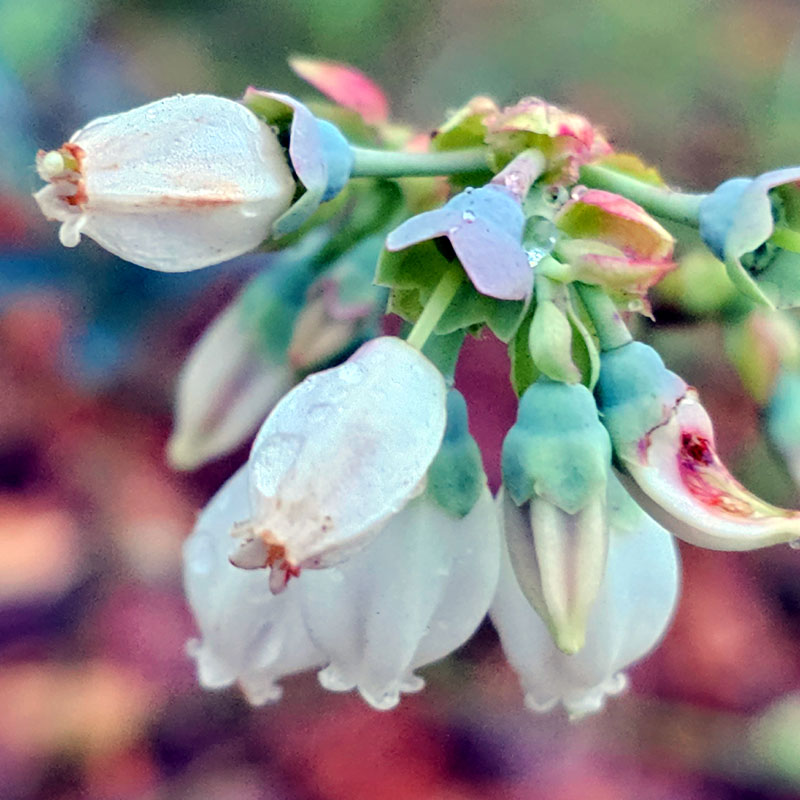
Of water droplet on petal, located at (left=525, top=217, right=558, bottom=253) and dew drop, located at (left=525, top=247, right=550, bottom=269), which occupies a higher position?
water droplet on petal, located at (left=525, top=217, right=558, bottom=253)

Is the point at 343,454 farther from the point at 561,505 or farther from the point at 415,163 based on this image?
the point at 415,163

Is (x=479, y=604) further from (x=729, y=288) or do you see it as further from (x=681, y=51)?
(x=681, y=51)

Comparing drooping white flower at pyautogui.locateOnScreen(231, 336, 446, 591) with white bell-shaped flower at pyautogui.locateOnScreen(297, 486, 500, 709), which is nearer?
drooping white flower at pyautogui.locateOnScreen(231, 336, 446, 591)

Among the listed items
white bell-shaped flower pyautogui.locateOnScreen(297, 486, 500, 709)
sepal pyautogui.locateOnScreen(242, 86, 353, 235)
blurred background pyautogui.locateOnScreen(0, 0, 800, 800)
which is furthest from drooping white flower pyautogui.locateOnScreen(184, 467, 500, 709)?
blurred background pyautogui.locateOnScreen(0, 0, 800, 800)

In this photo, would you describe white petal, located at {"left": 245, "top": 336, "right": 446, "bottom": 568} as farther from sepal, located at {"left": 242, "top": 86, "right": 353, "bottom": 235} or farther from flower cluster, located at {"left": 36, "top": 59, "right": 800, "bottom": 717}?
sepal, located at {"left": 242, "top": 86, "right": 353, "bottom": 235}

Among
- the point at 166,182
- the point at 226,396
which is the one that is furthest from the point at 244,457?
the point at 166,182

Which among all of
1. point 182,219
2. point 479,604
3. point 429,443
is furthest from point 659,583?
point 182,219
